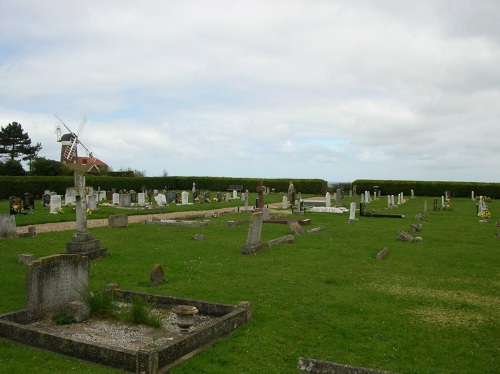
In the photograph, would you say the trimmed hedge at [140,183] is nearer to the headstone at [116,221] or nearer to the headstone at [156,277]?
the headstone at [116,221]

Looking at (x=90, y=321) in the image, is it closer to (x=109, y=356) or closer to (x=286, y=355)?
(x=109, y=356)

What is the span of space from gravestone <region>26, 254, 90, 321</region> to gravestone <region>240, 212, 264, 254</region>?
625cm

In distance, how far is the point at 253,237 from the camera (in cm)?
1463

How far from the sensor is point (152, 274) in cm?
1046

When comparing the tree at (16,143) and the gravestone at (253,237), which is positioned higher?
the tree at (16,143)

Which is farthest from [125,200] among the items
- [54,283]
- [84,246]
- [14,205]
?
[54,283]

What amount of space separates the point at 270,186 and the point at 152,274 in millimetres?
50483

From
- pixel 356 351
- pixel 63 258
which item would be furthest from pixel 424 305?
pixel 63 258

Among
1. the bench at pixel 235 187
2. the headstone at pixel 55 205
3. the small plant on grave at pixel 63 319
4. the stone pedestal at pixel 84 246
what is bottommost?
the small plant on grave at pixel 63 319

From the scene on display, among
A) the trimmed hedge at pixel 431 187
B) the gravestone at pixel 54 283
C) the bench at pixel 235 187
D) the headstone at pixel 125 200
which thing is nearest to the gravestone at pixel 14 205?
the headstone at pixel 125 200

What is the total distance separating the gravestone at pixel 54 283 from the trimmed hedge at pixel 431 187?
49.7 metres

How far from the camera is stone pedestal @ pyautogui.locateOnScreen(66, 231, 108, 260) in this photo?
44.3 ft

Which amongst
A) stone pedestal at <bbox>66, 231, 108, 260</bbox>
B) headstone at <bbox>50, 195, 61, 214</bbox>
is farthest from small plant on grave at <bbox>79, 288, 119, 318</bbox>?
headstone at <bbox>50, 195, 61, 214</bbox>

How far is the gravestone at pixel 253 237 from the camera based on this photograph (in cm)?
1430
